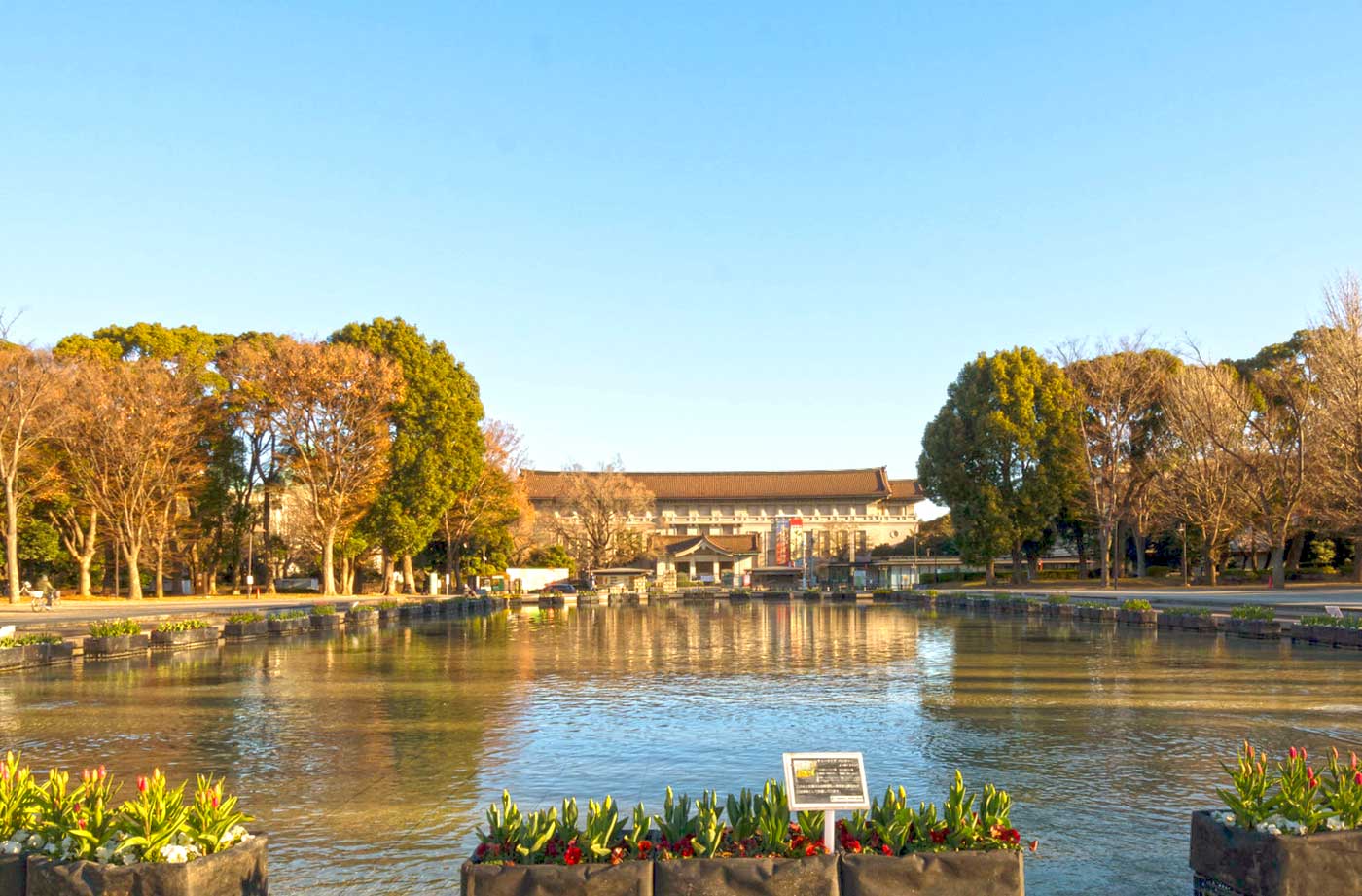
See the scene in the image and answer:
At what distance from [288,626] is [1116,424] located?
5058cm

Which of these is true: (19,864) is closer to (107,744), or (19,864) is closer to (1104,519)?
(107,744)

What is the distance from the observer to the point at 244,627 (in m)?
32.4

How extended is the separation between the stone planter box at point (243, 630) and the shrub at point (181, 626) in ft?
2.67

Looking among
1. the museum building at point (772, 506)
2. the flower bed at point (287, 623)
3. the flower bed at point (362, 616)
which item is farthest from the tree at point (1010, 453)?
the flower bed at point (287, 623)

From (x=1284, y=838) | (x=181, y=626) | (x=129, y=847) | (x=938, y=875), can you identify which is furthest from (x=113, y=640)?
(x=1284, y=838)

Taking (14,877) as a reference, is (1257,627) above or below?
below

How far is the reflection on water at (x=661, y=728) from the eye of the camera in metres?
8.79

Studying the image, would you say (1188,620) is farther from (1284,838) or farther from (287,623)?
(287,623)

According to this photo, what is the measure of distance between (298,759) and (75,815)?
6.18 meters

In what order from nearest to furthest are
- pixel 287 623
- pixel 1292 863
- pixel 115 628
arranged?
1. pixel 1292 863
2. pixel 115 628
3. pixel 287 623

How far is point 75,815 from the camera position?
6105 millimetres

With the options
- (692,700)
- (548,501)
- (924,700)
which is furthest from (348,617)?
(548,501)

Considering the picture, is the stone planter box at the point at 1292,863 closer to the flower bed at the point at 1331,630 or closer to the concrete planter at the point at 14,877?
the concrete planter at the point at 14,877

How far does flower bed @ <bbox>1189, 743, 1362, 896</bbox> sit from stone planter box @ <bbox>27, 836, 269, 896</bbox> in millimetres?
5828
